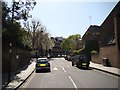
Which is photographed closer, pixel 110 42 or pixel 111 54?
pixel 111 54

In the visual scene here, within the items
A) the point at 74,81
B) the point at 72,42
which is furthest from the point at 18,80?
the point at 72,42

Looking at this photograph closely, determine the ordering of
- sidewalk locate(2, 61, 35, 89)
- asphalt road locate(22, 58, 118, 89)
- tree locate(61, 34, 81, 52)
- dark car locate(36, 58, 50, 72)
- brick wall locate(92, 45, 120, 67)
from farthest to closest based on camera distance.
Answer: tree locate(61, 34, 81, 52) < brick wall locate(92, 45, 120, 67) < dark car locate(36, 58, 50, 72) < asphalt road locate(22, 58, 118, 89) < sidewalk locate(2, 61, 35, 89)

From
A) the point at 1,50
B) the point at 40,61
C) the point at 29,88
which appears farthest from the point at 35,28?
the point at 29,88

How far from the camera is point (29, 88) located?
16.2m

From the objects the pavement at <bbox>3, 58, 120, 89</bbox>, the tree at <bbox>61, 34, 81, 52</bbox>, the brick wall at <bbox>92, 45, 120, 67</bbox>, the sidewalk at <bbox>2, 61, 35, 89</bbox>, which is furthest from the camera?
the tree at <bbox>61, 34, 81, 52</bbox>

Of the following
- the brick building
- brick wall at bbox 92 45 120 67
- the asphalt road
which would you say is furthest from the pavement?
the brick building

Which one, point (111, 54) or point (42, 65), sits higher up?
point (111, 54)

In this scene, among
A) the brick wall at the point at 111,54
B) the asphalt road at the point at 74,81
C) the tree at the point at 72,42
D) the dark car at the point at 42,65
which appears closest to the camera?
the asphalt road at the point at 74,81

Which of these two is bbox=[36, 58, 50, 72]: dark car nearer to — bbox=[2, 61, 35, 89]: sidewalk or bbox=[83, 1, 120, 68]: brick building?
bbox=[2, 61, 35, 89]: sidewalk

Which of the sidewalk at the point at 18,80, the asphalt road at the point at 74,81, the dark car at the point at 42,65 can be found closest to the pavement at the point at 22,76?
the sidewalk at the point at 18,80

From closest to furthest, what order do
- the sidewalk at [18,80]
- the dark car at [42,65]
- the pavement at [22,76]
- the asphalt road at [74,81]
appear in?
the sidewalk at [18,80] < the pavement at [22,76] < the asphalt road at [74,81] < the dark car at [42,65]

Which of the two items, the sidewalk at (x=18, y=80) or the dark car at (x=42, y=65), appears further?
the dark car at (x=42, y=65)

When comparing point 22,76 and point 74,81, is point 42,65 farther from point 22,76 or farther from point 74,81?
point 74,81

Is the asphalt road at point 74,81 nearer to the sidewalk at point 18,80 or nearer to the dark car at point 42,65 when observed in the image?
the sidewalk at point 18,80
